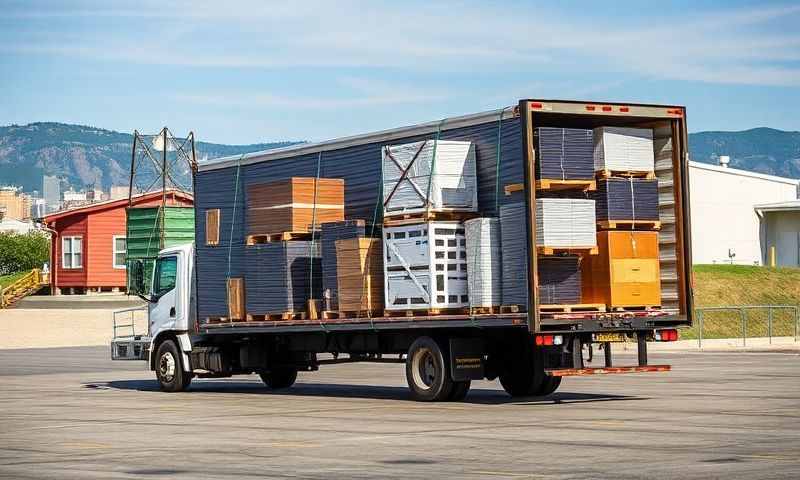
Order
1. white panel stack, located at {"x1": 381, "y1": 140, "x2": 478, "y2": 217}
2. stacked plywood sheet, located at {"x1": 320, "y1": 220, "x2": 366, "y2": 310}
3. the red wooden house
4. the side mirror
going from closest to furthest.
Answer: white panel stack, located at {"x1": 381, "y1": 140, "x2": 478, "y2": 217} < stacked plywood sheet, located at {"x1": 320, "y1": 220, "x2": 366, "y2": 310} < the side mirror < the red wooden house

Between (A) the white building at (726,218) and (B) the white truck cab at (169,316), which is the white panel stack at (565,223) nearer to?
(B) the white truck cab at (169,316)

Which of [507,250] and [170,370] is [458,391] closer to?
[507,250]

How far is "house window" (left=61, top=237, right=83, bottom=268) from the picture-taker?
68.0m

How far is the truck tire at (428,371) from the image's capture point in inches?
779

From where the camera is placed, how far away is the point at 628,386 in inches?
947

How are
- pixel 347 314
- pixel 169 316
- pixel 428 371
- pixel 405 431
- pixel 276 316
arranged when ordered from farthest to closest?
pixel 169 316 → pixel 276 316 → pixel 347 314 → pixel 428 371 → pixel 405 431

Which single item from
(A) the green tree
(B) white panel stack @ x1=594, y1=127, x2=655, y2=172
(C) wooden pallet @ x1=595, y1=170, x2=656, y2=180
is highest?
(A) the green tree

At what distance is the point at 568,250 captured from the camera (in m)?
18.7

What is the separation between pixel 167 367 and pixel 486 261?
8.46m

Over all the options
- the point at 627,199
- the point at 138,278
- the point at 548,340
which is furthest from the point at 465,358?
the point at 138,278

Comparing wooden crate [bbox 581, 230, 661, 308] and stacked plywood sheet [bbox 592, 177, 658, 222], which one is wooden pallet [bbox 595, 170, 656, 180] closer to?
stacked plywood sheet [bbox 592, 177, 658, 222]

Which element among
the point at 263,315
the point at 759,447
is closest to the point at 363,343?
the point at 263,315

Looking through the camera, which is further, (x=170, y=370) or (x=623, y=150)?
(x=170, y=370)

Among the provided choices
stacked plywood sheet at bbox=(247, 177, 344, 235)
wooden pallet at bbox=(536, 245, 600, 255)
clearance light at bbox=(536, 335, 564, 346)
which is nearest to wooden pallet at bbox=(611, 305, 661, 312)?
wooden pallet at bbox=(536, 245, 600, 255)
